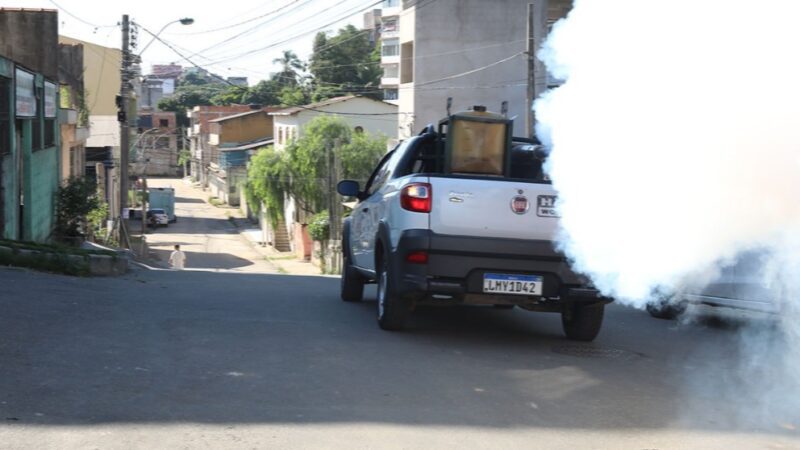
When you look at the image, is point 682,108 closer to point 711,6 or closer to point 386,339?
point 711,6

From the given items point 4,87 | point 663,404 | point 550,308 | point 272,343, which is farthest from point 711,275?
point 4,87

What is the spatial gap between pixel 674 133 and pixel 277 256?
4312 centimetres

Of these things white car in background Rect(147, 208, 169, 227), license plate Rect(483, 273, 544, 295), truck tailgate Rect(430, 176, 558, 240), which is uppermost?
truck tailgate Rect(430, 176, 558, 240)

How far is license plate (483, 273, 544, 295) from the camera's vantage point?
26.5ft

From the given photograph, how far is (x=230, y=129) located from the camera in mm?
77000

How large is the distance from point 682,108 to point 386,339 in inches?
141

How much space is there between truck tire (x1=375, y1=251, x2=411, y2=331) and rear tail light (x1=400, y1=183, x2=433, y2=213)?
0.70 metres

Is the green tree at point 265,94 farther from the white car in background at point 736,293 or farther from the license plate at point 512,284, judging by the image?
the license plate at point 512,284

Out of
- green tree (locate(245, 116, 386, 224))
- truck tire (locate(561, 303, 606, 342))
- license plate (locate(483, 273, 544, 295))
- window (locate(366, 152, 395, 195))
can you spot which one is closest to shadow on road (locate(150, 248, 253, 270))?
green tree (locate(245, 116, 386, 224))

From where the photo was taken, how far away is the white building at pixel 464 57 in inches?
1545

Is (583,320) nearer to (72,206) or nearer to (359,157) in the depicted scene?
(72,206)

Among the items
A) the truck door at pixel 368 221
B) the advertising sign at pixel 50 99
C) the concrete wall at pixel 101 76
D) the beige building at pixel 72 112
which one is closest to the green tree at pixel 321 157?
the concrete wall at pixel 101 76

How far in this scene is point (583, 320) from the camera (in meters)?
8.88

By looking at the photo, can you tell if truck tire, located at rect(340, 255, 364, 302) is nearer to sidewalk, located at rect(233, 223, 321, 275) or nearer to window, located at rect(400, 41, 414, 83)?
sidewalk, located at rect(233, 223, 321, 275)
